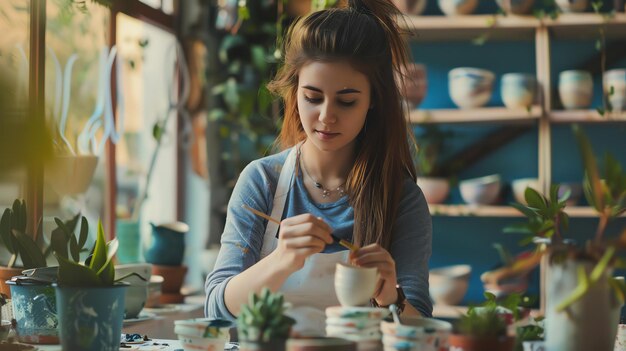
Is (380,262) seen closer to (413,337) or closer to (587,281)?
(413,337)

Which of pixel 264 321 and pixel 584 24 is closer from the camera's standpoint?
pixel 264 321

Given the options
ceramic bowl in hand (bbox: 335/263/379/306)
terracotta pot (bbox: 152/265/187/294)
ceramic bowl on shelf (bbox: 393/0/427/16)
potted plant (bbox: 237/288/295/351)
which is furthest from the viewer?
ceramic bowl on shelf (bbox: 393/0/427/16)

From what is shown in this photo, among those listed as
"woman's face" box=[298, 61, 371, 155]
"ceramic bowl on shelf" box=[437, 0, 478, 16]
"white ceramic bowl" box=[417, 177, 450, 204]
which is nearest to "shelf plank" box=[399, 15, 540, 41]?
"ceramic bowl on shelf" box=[437, 0, 478, 16]

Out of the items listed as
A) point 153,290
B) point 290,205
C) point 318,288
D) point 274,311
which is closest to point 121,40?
point 153,290

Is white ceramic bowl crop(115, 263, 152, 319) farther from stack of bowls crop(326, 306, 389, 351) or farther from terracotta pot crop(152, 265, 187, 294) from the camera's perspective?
stack of bowls crop(326, 306, 389, 351)

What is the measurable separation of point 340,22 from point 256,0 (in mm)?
2185

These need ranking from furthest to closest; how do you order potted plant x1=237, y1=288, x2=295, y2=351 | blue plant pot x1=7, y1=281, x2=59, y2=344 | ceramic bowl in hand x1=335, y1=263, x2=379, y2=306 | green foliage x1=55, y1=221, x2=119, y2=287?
blue plant pot x1=7, y1=281, x2=59, y2=344
green foliage x1=55, y1=221, x2=119, y2=287
ceramic bowl in hand x1=335, y1=263, x2=379, y2=306
potted plant x1=237, y1=288, x2=295, y2=351

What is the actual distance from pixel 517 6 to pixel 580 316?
256cm

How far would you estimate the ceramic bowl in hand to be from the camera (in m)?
1.23

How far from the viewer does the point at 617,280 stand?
1165 millimetres

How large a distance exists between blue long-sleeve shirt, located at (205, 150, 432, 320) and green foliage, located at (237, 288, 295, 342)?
2.04 ft

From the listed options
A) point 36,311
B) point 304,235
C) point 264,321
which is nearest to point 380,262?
point 304,235

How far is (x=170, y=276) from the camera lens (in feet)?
8.66

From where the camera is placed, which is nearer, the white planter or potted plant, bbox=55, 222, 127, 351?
the white planter
